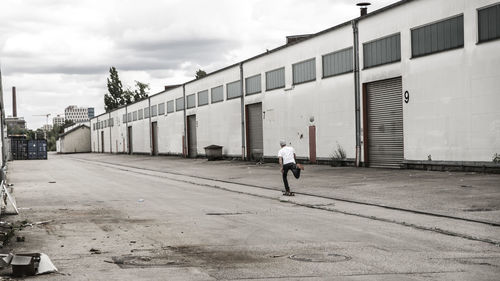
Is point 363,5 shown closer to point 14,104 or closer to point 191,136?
point 191,136

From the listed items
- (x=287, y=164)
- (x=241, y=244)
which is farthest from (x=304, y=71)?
(x=241, y=244)

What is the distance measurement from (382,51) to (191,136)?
3032cm

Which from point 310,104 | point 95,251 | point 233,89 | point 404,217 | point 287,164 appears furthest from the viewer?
point 233,89

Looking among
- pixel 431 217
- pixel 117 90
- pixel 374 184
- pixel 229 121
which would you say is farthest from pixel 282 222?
pixel 117 90

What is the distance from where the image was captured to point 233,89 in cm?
4372

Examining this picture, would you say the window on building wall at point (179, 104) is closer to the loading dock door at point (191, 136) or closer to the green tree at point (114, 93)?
the loading dock door at point (191, 136)

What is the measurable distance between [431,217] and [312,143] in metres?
20.3

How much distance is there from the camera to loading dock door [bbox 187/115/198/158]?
5344 cm

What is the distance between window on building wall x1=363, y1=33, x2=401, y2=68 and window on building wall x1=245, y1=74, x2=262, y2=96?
12.5 meters

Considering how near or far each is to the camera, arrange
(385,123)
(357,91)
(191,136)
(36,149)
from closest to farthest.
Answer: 1. (385,123)
2. (357,91)
3. (191,136)
4. (36,149)

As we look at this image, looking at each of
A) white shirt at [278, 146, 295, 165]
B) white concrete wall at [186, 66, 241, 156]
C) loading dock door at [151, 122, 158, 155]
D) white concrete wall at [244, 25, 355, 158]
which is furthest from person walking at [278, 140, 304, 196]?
loading dock door at [151, 122, 158, 155]

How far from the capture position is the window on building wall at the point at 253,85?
3924cm

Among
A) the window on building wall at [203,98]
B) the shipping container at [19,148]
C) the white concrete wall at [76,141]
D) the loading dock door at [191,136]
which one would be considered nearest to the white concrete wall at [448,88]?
the window on building wall at [203,98]

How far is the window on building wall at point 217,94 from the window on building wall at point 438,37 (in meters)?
23.7
